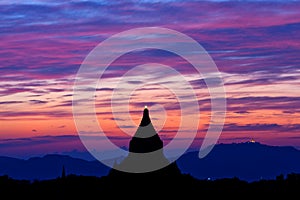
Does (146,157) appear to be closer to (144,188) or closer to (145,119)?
(145,119)

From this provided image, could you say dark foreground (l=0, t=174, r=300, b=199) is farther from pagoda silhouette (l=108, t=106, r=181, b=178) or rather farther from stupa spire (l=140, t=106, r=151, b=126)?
stupa spire (l=140, t=106, r=151, b=126)

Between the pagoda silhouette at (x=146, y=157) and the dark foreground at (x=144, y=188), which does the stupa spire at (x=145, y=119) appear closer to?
the pagoda silhouette at (x=146, y=157)

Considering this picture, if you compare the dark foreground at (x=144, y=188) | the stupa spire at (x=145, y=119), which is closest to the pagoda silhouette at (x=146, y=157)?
the stupa spire at (x=145, y=119)

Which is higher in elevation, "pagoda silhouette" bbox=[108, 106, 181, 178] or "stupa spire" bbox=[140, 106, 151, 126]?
"stupa spire" bbox=[140, 106, 151, 126]

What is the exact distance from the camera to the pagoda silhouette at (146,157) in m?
93.9

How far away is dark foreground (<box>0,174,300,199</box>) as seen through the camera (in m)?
97.6

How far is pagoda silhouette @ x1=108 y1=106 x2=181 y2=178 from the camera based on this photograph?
9394cm

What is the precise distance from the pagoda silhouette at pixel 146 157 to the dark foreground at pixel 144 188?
0.70 meters

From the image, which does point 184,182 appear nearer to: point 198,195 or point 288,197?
point 198,195

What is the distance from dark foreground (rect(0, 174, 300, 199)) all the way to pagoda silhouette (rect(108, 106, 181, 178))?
0.70 metres

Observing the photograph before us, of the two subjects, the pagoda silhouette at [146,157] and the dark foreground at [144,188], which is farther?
A: the dark foreground at [144,188]

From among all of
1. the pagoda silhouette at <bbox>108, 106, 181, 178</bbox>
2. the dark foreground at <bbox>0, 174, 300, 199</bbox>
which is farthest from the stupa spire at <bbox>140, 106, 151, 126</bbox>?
the dark foreground at <bbox>0, 174, 300, 199</bbox>

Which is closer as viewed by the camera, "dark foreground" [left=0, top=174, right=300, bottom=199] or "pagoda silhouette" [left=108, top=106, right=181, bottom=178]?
"pagoda silhouette" [left=108, top=106, right=181, bottom=178]

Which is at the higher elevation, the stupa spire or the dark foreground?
the stupa spire
